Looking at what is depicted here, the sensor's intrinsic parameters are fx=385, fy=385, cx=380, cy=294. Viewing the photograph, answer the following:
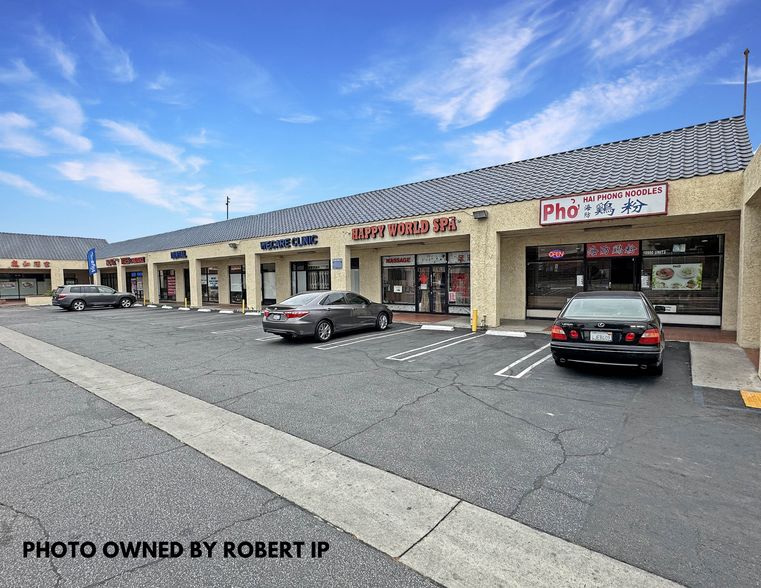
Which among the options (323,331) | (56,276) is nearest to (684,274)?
(323,331)

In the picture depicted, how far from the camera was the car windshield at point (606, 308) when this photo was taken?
6.83 meters

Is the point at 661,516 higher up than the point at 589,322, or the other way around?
the point at 589,322

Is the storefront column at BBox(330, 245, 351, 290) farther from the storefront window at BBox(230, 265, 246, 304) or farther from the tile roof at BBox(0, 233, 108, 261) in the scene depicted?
the tile roof at BBox(0, 233, 108, 261)

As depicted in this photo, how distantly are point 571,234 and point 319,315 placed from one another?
366 inches

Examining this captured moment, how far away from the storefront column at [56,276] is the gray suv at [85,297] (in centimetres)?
1493

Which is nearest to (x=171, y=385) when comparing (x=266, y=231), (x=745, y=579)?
(x=745, y=579)

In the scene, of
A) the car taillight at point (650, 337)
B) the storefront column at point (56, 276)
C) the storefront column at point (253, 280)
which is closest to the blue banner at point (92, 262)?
the storefront column at point (56, 276)

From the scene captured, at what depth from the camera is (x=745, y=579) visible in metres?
2.31

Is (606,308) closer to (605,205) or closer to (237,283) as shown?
(605,205)

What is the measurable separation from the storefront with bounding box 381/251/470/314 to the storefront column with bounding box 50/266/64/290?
35.0 meters

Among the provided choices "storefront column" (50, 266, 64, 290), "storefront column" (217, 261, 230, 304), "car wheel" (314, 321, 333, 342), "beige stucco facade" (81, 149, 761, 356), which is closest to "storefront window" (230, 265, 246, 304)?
"storefront column" (217, 261, 230, 304)

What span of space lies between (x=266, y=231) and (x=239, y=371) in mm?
16232

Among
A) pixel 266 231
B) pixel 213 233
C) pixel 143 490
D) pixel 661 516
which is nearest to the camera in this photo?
pixel 661 516

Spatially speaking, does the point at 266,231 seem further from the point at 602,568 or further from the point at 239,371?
the point at 602,568
